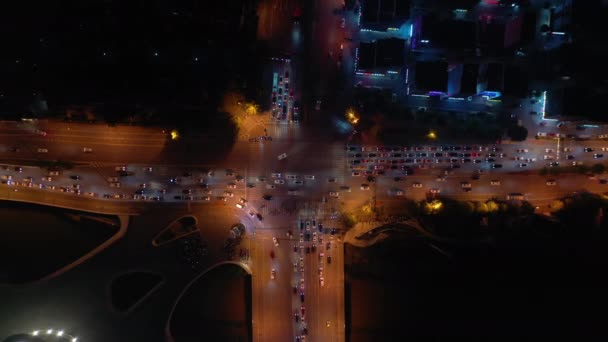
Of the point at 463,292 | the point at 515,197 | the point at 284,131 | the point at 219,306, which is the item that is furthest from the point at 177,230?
the point at 515,197

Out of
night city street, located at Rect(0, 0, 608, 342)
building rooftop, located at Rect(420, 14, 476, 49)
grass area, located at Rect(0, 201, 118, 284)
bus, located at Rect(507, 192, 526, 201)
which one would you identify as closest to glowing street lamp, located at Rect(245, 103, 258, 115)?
night city street, located at Rect(0, 0, 608, 342)

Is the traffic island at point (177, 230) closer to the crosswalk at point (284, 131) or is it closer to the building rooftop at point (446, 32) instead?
the crosswalk at point (284, 131)

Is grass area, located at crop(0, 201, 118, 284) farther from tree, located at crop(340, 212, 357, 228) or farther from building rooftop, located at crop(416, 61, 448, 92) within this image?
building rooftop, located at crop(416, 61, 448, 92)

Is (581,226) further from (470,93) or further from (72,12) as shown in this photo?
(72,12)

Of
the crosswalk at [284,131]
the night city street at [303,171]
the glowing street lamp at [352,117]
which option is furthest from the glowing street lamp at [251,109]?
the glowing street lamp at [352,117]

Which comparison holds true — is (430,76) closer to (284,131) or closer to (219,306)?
(284,131)

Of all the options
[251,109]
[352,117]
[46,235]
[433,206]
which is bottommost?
[46,235]
